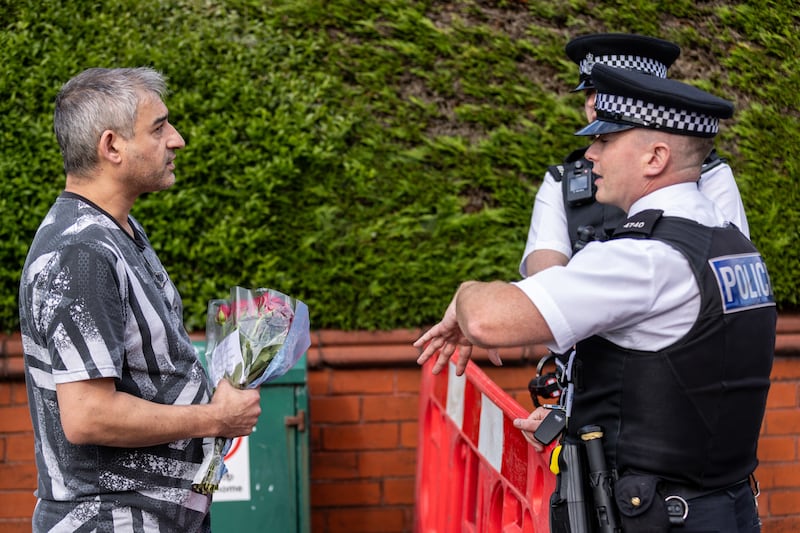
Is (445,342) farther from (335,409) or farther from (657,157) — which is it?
(335,409)

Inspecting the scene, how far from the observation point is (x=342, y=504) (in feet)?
14.6

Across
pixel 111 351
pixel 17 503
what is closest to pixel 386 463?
pixel 17 503

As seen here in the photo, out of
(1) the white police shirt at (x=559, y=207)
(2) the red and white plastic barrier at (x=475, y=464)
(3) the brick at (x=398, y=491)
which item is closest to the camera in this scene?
(2) the red and white plastic barrier at (x=475, y=464)

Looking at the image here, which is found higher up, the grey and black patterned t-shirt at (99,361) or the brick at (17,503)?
the grey and black patterned t-shirt at (99,361)

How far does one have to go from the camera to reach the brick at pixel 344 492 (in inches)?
174

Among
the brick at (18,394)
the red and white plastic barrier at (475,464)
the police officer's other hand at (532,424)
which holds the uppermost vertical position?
the police officer's other hand at (532,424)

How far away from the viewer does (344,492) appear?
14.5 feet

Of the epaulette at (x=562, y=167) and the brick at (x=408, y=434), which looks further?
the brick at (x=408, y=434)

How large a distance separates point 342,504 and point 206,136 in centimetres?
181

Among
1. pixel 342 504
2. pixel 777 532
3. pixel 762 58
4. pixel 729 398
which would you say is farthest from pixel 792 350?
pixel 729 398

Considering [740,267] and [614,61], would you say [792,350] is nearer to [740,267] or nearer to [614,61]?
[614,61]

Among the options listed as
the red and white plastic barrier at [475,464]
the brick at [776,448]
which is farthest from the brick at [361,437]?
the brick at [776,448]

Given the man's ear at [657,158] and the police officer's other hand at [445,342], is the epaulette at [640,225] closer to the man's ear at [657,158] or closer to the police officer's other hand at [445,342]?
the man's ear at [657,158]

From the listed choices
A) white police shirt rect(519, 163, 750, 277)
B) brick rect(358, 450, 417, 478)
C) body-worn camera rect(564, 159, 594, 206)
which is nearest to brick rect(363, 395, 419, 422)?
brick rect(358, 450, 417, 478)
